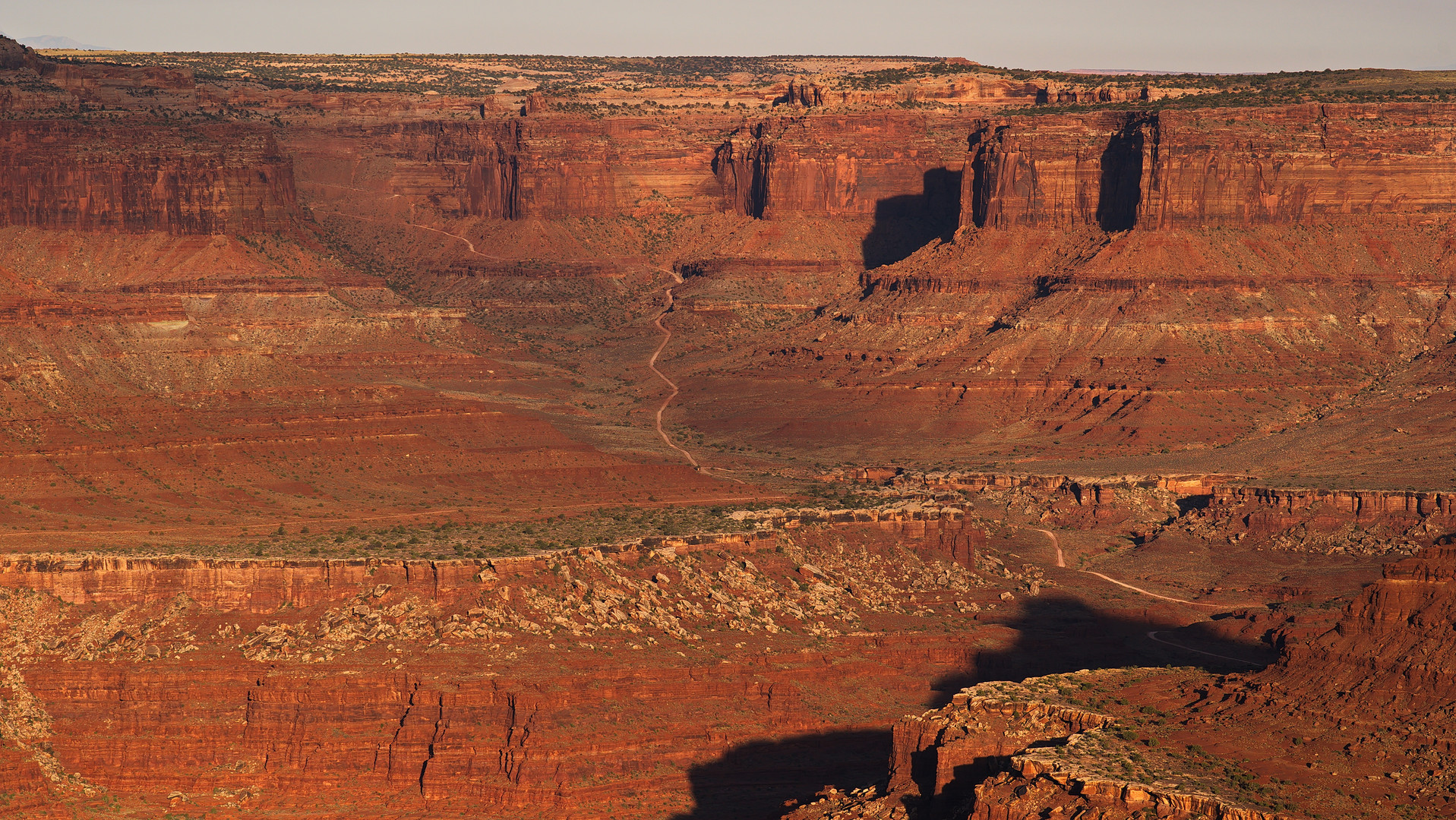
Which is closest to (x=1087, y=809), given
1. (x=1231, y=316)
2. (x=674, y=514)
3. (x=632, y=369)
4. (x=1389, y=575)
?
(x=1389, y=575)

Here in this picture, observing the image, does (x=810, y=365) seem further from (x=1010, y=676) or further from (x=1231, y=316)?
(x=1010, y=676)

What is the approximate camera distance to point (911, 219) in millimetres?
192500

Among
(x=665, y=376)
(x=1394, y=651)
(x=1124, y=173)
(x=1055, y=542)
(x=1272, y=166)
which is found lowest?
(x=1055, y=542)

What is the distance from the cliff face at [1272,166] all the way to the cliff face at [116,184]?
60.7m

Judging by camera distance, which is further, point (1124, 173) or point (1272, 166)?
point (1124, 173)

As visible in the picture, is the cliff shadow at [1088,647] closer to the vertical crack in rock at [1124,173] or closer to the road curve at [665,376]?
the road curve at [665,376]

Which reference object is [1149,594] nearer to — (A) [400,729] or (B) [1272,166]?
(A) [400,729]

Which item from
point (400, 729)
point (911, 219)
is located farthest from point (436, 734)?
point (911, 219)

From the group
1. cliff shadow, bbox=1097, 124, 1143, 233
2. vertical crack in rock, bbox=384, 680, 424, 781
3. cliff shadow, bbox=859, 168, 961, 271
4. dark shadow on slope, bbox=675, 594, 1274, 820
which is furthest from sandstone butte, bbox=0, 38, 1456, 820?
cliff shadow, bbox=859, 168, 961, 271

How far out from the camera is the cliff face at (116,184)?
161 m

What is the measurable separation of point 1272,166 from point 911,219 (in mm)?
47139

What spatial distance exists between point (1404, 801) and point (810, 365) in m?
103

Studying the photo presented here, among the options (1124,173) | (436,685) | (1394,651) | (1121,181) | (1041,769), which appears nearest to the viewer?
(1041,769)

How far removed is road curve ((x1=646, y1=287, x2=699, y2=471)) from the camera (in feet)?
419
